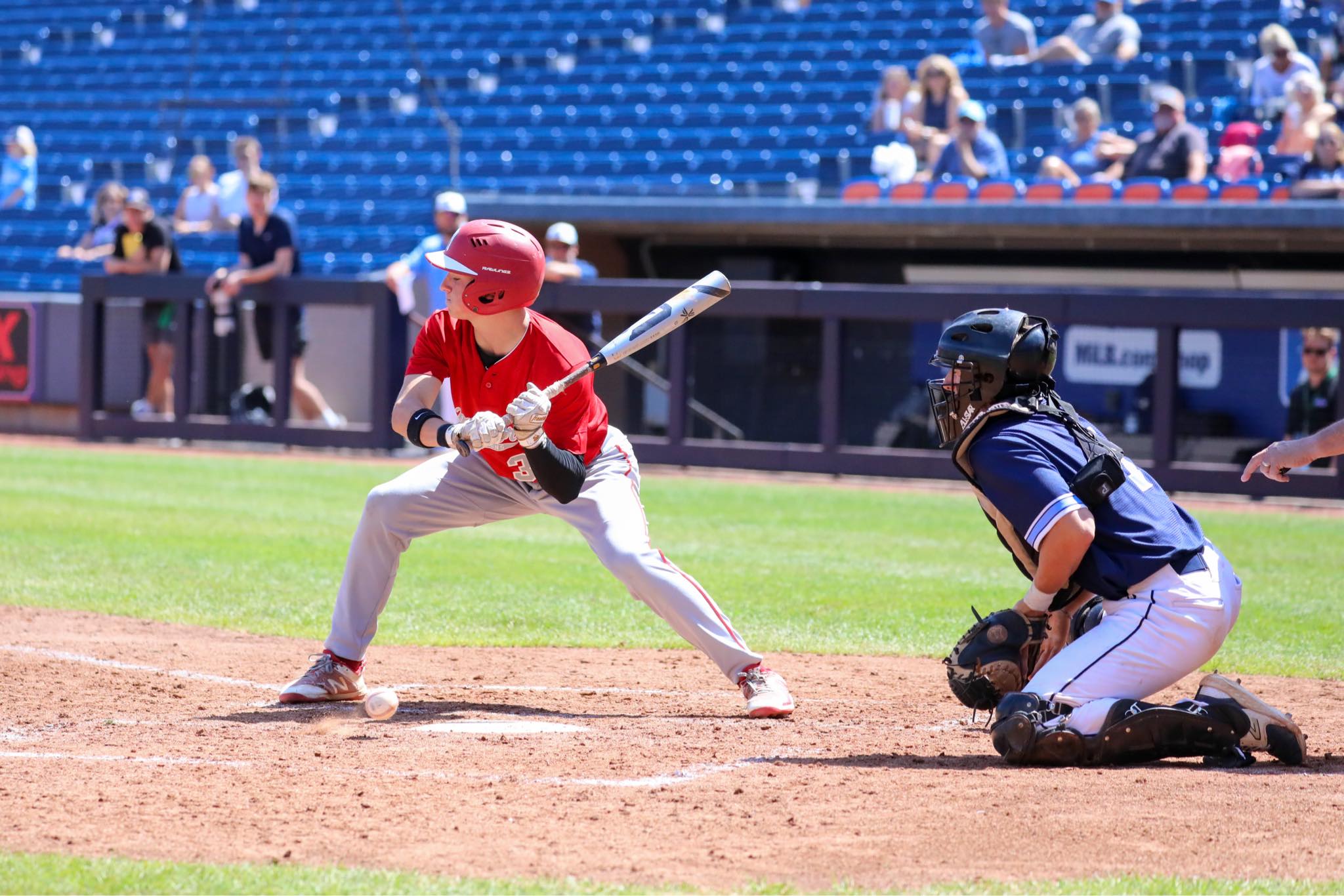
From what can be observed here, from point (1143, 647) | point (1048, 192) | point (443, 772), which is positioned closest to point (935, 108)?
point (1048, 192)

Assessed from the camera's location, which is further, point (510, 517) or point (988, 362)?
point (510, 517)

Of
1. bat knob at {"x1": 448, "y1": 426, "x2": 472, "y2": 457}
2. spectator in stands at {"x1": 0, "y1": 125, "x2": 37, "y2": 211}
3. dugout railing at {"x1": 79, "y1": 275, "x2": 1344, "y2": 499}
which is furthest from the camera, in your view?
spectator in stands at {"x1": 0, "y1": 125, "x2": 37, "y2": 211}

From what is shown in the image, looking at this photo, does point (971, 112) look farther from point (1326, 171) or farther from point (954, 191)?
point (1326, 171)

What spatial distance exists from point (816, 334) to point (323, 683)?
873 cm

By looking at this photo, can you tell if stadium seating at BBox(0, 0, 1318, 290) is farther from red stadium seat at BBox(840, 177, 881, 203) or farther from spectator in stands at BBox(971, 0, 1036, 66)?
spectator in stands at BBox(971, 0, 1036, 66)

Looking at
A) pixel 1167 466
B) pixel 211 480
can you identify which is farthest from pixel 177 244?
pixel 1167 466

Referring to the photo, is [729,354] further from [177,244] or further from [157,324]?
[177,244]

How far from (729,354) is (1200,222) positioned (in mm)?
4069

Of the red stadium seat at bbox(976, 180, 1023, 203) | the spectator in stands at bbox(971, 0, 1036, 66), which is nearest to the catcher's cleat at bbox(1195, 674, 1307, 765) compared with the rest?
the red stadium seat at bbox(976, 180, 1023, 203)

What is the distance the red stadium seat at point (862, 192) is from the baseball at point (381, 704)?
1080 centimetres

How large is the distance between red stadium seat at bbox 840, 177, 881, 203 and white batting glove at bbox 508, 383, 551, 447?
10.8 meters

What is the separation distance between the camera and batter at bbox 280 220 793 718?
5051 mm

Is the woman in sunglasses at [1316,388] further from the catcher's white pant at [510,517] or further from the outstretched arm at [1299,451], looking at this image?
the catcher's white pant at [510,517]

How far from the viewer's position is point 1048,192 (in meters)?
14.2
